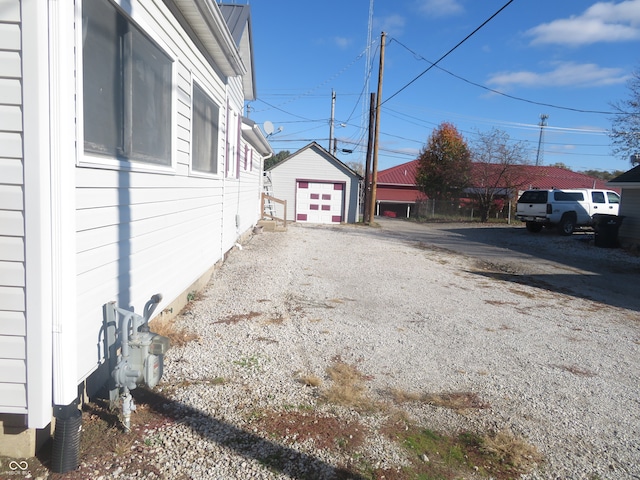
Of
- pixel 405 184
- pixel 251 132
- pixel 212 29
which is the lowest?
pixel 405 184

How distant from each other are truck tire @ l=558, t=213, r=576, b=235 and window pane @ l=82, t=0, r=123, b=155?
19518 mm

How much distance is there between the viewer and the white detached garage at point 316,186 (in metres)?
23.7

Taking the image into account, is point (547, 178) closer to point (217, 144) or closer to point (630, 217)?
point (630, 217)

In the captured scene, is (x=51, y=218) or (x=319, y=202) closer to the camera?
(x=51, y=218)

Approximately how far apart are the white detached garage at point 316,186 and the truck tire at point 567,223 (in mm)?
9570

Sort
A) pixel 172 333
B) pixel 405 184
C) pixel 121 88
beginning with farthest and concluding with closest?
pixel 405 184 < pixel 172 333 < pixel 121 88

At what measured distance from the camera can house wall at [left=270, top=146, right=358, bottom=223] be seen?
2370cm

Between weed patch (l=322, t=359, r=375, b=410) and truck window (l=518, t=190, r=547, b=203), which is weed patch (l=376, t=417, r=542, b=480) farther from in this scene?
truck window (l=518, t=190, r=547, b=203)

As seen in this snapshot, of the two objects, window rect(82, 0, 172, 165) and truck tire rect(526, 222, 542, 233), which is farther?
truck tire rect(526, 222, 542, 233)

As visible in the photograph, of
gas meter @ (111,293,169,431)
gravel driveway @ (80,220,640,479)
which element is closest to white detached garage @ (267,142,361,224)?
gravel driveway @ (80,220,640,479)

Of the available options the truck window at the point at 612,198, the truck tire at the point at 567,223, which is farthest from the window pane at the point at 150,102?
the truck window at the point at 612,198

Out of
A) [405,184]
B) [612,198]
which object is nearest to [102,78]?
[612,198]

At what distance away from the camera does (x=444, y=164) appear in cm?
3269

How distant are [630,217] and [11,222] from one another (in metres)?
18.6
